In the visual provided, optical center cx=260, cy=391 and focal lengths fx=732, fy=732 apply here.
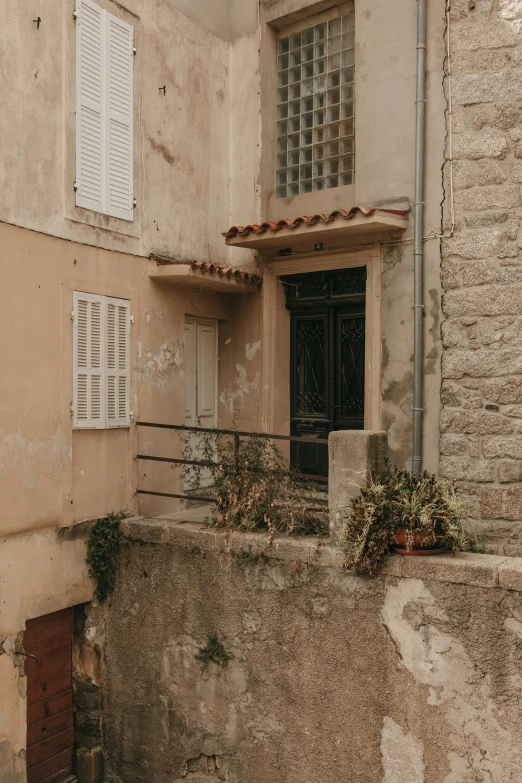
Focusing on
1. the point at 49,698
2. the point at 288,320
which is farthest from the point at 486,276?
the point at 49,698

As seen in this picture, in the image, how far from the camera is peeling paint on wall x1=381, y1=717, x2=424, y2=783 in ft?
18.1

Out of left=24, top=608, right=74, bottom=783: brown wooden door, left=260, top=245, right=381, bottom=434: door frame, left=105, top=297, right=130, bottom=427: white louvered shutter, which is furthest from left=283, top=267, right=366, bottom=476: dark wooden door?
left=24, top=608, right=74, bottom=783: brown wooden door

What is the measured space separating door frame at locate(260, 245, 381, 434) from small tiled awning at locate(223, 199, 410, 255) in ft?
0.55

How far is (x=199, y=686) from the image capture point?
6.68 metres

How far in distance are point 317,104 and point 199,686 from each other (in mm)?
6527

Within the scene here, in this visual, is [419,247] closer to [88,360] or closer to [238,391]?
[238,391]

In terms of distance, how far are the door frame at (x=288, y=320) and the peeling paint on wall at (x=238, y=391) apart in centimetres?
29

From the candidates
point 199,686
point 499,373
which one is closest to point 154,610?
point 199,686

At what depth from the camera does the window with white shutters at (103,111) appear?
6992 mm

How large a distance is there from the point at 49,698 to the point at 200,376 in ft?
12.8

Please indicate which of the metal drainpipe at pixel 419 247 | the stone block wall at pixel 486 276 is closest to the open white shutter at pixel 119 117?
the metal drainpipe at pixel 419 247

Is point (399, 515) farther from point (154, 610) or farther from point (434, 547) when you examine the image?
point (154, 610)

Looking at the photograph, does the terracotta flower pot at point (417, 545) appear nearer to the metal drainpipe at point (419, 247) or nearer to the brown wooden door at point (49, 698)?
the metal drainpipe at point (419, 247)

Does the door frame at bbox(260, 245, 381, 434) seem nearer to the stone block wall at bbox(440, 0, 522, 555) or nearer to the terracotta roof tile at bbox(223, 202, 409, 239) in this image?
the terracotta roof tile at bbox(223, 202, 409, 239)
